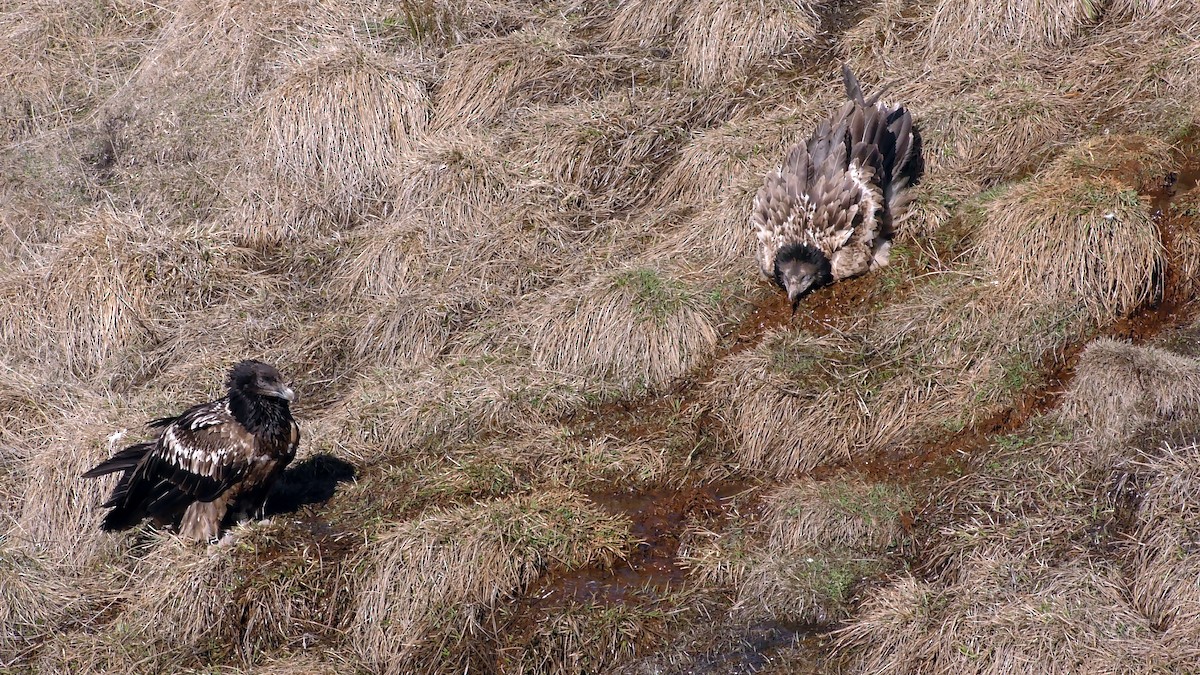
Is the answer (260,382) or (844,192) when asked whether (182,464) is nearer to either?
(260,382)

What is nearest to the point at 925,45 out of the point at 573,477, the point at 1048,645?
the point at 573,477

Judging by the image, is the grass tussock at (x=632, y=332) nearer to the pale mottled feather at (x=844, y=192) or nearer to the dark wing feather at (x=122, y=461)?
the pale mottled feather at (x=844, y=192)

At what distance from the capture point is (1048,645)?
5.02 m

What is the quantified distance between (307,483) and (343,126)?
3.15 meters

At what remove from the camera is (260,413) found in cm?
673

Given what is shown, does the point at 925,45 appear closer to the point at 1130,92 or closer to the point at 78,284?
the point at 1130,92

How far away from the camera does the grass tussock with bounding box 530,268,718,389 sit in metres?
7.18

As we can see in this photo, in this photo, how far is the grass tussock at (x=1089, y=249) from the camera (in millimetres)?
6465

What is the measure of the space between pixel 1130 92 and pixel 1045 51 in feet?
2.52

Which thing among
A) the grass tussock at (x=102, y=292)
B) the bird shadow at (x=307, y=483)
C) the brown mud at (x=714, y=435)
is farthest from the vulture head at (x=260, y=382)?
the grass tussock at (x=102, y=292)

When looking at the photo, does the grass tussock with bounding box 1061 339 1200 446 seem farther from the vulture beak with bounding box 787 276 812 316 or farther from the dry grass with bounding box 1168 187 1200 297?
the vulture beak with bounding box 787 276 812 316

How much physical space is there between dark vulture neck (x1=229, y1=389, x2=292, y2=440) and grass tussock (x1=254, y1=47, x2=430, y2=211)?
2.67 metres

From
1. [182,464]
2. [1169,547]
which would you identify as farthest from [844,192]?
[182,464]

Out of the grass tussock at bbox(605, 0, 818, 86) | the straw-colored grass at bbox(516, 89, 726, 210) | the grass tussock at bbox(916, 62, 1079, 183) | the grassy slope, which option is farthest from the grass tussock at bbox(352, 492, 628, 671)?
the grass tussock at bbox(605, 0, 818, 86)
